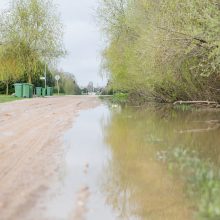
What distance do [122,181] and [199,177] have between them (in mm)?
1051

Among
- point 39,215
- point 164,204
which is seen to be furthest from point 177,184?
point 39,215

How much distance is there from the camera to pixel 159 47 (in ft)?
49.2

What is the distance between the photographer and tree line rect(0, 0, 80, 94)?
44.6 metres

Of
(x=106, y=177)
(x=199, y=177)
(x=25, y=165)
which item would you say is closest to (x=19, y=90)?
(x=25, y=165)

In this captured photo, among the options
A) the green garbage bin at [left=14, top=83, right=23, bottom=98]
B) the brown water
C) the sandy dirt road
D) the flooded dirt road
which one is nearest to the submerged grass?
the flooded dirt road

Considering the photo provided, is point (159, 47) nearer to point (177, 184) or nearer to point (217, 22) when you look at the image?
point (217, 22)

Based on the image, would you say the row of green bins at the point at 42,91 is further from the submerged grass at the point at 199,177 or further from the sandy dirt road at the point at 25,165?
the submerged grass at the point at 199,177

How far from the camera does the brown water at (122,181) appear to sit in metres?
4.97

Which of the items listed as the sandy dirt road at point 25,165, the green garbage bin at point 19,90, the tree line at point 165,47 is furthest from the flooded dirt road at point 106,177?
the green garbage bin at point 19,90

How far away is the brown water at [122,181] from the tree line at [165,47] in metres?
2.53

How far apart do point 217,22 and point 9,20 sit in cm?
3773

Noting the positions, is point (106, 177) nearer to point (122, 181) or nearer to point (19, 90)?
point (122, 181)

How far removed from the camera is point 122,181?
6.42 meters

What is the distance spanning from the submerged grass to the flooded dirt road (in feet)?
0.04
